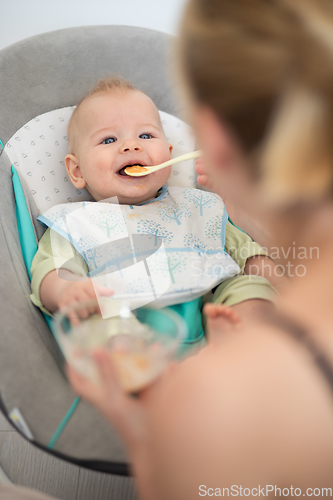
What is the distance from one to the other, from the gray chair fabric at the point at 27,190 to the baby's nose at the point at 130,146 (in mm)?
276

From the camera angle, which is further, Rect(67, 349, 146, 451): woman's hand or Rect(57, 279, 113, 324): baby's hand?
Rect(57, 279, 113, 324): baby's hand

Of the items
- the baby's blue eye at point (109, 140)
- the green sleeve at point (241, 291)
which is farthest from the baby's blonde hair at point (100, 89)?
the green sleeve at point (241, 291)

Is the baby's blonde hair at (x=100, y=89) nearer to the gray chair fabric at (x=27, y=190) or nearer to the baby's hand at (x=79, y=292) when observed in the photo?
the gray chair fabric at (x=27, y=190)

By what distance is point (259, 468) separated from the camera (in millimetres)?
353

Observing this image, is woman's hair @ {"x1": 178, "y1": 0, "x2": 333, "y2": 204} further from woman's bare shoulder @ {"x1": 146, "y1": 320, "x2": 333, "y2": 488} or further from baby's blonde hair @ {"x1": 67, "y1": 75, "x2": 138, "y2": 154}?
baby's blonde hair @ {"x1": 67, "y1": 75, "x2": 138, "y2": 154}

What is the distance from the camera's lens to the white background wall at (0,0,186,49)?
1.27m

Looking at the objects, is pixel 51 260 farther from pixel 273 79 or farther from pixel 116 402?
pixel 273 79

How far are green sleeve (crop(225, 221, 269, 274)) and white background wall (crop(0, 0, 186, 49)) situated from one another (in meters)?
0.76

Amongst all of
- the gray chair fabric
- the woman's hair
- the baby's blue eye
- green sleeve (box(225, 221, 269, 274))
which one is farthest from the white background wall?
the woman's hair

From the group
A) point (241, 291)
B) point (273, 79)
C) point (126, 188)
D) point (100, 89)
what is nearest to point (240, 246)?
point (241, 291)

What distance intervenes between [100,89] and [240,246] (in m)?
0.59

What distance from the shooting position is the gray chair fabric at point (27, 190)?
0.60m

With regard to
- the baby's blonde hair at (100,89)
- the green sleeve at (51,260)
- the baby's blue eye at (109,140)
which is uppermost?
the baby's blonde hair at (100,89)

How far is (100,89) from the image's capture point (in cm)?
106
